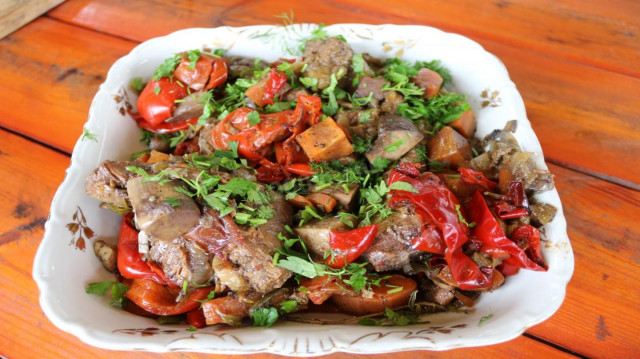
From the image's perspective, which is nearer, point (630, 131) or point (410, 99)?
point (410, 99)

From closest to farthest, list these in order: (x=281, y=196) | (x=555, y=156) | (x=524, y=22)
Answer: (x=281, y=196) < (x=555, y=156) < (x=524, y=22)

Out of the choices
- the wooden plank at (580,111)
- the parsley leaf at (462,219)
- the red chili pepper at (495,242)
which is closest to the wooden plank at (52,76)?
the parsley leaf at (462,219)

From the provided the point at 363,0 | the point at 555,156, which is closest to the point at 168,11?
the point at 363,0

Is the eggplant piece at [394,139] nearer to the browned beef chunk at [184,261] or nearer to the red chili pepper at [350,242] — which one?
the red chili pepper at [350,242]

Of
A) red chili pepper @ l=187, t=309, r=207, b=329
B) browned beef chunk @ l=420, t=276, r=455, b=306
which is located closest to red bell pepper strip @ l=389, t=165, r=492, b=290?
browned beef chunk @ l=420, t=276, r=455, b=306

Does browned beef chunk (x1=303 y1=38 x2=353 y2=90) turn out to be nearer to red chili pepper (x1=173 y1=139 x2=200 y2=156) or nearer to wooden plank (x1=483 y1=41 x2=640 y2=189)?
red chili pepper (x1=173 y1=139 x2=200 y2=156)

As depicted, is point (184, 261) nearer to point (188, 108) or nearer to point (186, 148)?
point (186, 148)

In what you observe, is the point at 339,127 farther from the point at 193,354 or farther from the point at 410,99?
the point at 193,354
